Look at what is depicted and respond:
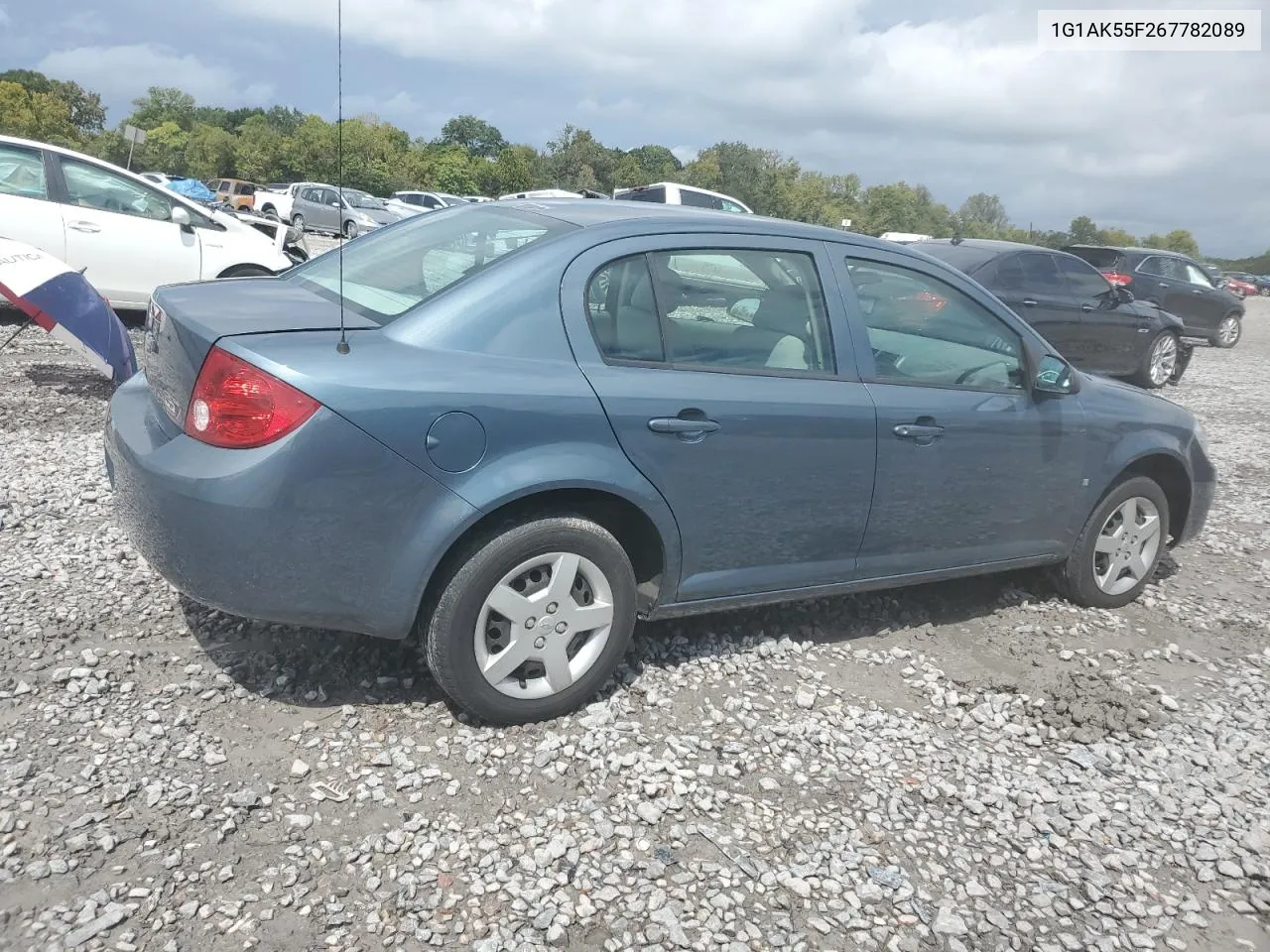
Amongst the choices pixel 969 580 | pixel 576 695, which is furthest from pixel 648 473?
pixel 969 580

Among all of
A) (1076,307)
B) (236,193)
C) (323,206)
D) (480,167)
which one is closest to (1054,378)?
(1076,307)

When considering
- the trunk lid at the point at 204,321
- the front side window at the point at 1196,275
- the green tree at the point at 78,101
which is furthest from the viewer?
the green tree at the point at 78,101

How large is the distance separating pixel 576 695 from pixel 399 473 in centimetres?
103

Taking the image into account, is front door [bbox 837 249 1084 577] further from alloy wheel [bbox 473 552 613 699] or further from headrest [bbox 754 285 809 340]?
alloy wheel [bbox 473 552 613 699]

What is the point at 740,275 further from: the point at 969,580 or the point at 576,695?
the point at 969,580

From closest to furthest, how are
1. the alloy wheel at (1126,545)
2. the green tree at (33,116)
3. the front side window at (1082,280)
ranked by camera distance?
the alloy wheel at (1126,545) < the front side window at (1082,280) < the green tree at (33,116)

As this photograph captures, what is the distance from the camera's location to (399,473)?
9.54ft

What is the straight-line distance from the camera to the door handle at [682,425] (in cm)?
328

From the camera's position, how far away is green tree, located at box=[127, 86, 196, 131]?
10481 cm

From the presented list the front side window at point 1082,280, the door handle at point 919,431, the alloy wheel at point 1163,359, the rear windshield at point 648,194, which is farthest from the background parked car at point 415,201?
the door handle at point 919,431

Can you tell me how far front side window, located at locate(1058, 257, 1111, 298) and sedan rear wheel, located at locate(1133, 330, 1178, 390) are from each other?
1.20 metres

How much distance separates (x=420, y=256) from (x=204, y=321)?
0.87 m

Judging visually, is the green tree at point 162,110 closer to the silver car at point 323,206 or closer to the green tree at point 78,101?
the green tree at point 78,101

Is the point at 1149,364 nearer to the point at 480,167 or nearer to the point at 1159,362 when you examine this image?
the point at 1159,362
